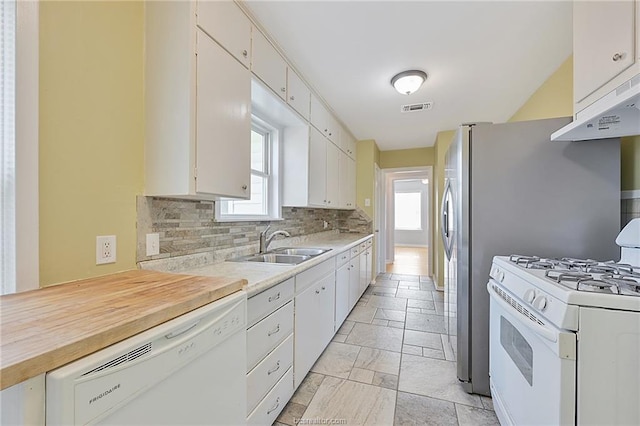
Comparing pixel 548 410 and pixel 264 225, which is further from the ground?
pixel 264 225

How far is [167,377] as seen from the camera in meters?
0.77

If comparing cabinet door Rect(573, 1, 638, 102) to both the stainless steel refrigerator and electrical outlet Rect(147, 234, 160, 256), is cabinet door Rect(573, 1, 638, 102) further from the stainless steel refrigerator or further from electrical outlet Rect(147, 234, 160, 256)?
A: electrical outlet Rect(147, 234, 160, 256)

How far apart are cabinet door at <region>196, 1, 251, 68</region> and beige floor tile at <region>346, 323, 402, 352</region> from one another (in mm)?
2532

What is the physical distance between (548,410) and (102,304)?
1603 mm

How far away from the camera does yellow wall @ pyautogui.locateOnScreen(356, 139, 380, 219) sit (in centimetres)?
462

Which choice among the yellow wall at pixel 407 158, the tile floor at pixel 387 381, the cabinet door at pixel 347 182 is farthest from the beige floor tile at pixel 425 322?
the yellow wall at pixel 407 158

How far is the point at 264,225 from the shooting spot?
257 centimetres

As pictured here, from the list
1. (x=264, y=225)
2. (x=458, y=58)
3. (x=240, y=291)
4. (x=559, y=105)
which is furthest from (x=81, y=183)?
(x=559, y=105)

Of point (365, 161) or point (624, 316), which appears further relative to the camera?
point (365, 161)

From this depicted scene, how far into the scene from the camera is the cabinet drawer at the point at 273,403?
1358 millimetres

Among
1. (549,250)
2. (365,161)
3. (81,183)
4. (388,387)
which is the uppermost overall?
(365,161)

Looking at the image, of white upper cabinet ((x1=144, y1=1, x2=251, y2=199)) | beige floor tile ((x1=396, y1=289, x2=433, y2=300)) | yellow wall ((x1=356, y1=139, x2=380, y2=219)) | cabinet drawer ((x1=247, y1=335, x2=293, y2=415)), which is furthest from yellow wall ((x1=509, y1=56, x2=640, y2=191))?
beige floor tile ((x1=396, y1=289, x2=433, y2=300))

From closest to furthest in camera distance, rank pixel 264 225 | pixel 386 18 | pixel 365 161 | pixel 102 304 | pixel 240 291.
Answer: pixel 102 304
pixel 240 291
pixel 386 18
pixel 264 225
pixel 365 161

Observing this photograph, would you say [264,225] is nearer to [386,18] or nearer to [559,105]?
[386,18]
